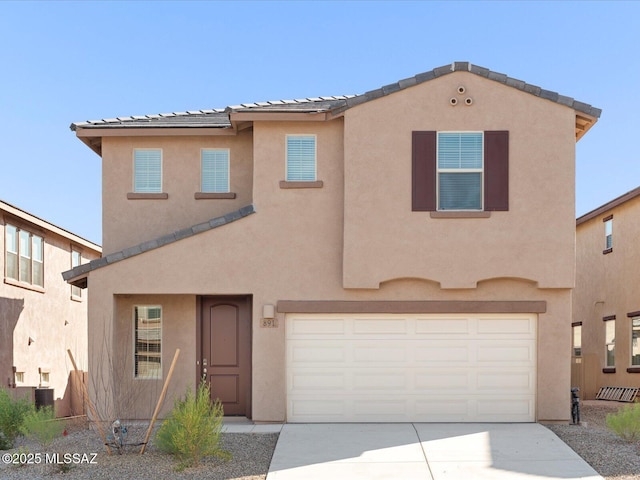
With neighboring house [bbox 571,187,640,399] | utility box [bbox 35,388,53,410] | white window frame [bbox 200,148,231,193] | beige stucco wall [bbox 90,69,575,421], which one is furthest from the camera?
neighboring house [bbox 571,187,640,399]

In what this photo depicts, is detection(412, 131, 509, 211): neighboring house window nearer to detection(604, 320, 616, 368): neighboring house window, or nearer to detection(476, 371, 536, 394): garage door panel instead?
detection(476, 371, 536, 394): garage door panel

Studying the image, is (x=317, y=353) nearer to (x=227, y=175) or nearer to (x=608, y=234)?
(x=227, y=175)

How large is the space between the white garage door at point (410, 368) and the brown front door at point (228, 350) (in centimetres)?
122

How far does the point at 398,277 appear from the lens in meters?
14.9

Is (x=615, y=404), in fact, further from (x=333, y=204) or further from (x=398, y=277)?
(x=333, y=204)

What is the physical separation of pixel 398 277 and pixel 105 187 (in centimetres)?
661

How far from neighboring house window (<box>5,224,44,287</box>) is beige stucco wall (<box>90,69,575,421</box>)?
5.43 meters

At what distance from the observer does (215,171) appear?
16766 millimetres

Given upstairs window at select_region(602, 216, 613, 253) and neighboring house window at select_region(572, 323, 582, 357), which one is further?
neighboring house window at select_region(572, 323, 582, 357)

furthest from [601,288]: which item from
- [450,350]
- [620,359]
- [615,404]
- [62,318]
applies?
[62,318]

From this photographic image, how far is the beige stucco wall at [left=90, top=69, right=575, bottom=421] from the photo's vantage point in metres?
14.8

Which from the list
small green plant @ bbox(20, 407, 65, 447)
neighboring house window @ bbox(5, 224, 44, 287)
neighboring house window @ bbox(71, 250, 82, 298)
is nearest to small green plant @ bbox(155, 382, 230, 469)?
small green plant @ bbox(20, 407, 65, 447)

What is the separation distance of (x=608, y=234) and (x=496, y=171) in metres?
9.66

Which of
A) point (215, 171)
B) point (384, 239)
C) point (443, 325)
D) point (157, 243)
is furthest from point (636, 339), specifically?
point (157, 243)
